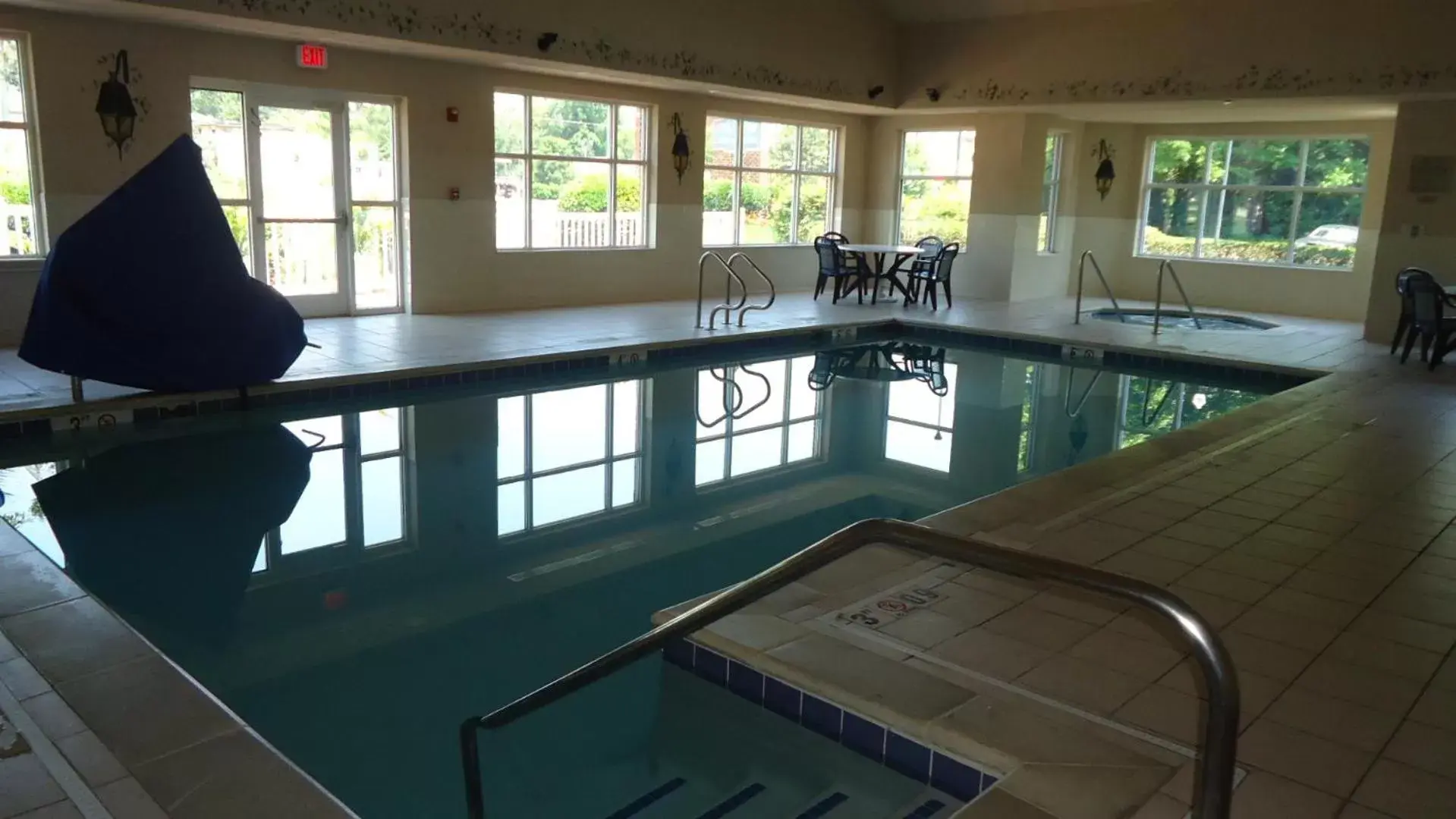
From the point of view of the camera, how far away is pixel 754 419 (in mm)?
6344

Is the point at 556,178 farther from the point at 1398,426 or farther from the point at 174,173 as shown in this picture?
the point at 1398,426

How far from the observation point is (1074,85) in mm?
10055

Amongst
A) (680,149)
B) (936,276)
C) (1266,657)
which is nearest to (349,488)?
(1266,657)

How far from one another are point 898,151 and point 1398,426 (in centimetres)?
771

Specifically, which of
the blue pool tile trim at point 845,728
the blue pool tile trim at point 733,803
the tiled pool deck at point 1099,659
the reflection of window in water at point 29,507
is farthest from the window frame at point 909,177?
the blue pool tile trim at point 733,803

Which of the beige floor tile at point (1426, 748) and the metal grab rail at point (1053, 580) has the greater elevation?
the metal grab rail at point (1053, 580)

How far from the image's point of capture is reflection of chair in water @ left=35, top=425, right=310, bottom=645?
3416 mm

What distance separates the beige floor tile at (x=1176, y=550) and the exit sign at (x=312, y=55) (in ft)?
22.6

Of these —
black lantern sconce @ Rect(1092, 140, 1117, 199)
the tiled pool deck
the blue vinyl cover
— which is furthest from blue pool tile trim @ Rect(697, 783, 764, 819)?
black lantern sconce @ Rect(1092, 140, 1117, 199)

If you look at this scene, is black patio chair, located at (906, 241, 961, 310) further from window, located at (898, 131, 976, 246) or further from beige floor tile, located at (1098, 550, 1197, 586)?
beige floor tile, located at (1098, 550, 1197, 586)

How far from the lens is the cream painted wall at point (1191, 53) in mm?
8383

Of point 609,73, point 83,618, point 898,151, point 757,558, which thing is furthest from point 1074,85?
point 83,618

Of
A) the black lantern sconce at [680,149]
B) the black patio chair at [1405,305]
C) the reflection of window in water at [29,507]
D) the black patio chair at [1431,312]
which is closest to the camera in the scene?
the reflection of window in water at [29,507]

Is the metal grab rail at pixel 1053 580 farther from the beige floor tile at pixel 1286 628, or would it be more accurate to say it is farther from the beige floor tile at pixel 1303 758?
the beige floor tile at pixel 1286 628
